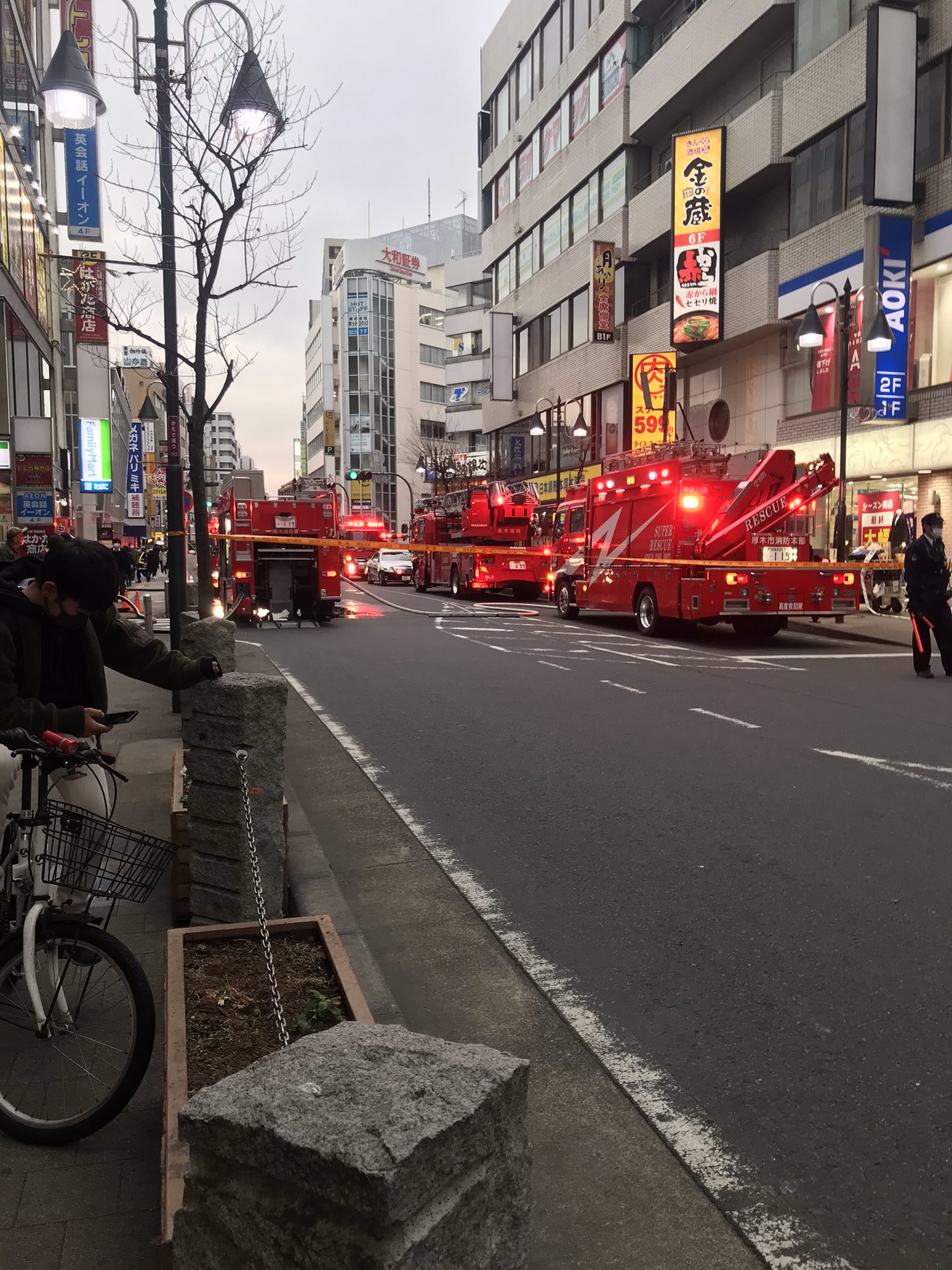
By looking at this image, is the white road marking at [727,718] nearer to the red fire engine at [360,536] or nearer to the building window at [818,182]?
the building window at [818,182]

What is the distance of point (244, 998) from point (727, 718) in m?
7.32

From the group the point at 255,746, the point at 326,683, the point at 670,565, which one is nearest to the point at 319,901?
the point at 255,746

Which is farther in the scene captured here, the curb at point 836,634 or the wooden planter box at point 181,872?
the curb at point 836,634

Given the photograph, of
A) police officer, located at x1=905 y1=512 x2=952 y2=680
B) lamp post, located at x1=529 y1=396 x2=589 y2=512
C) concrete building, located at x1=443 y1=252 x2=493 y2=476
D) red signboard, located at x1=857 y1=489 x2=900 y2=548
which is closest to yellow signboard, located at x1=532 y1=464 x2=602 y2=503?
lamp post, located at x1=529 y1=396 x2=589 y2=512

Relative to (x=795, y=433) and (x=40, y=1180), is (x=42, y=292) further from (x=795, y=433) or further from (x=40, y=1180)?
(x=40, y=1180)

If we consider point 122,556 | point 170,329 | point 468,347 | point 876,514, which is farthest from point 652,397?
point 468,347

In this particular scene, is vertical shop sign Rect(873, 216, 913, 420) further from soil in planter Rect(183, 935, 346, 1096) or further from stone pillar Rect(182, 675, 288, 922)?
soil in planter Rect(183, 935, 346, 1096)

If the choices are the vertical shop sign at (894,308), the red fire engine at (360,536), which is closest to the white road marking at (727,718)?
the vertical shop sign at (894,308)

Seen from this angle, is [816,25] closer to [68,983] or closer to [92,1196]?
Answer: [68,983]

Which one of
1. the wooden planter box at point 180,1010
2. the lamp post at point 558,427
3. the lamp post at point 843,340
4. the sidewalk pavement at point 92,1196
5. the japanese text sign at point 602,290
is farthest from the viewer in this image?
the japanese text sign at point 602,290

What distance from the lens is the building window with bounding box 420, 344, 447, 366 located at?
374ft

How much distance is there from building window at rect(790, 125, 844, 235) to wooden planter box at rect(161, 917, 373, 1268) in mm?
26474

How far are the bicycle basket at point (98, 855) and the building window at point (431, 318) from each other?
381 feet

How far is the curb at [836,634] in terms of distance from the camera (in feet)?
59.5
